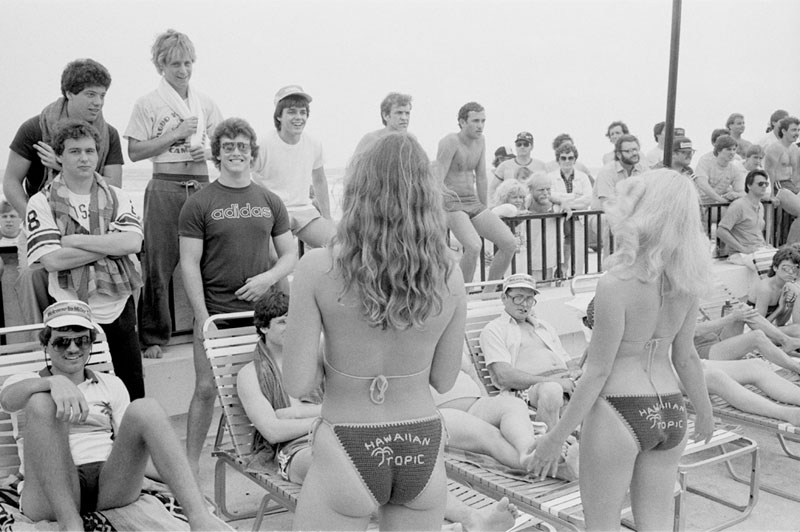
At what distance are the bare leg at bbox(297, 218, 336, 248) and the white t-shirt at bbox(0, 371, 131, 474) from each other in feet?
6.51

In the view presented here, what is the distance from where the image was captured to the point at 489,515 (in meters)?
2.88

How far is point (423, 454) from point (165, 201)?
297 cm

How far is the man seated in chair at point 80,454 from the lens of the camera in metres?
2.71

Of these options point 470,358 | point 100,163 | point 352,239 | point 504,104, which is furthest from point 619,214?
point 504,104

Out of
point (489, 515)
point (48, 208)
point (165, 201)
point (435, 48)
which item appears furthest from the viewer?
point (435, 48)

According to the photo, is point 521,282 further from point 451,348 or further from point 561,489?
point 451,348

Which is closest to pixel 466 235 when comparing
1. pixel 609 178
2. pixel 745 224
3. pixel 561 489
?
pixel 609 178

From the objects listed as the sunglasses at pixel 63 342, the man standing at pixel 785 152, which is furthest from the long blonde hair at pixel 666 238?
the man standing at pixel 785 152

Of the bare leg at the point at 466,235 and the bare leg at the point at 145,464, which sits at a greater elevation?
the bare leg at the point at 466,235

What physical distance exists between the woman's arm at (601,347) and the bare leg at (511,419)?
3.53 feet

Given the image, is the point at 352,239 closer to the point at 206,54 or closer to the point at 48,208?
the point at 48,208

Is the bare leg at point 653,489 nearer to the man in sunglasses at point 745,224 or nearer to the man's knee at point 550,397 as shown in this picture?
the man's knee at point 550,397

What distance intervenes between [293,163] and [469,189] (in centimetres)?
164

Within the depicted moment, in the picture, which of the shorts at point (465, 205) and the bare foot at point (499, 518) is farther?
the shorts at point (465, 205)
